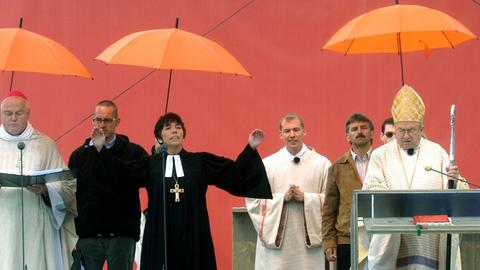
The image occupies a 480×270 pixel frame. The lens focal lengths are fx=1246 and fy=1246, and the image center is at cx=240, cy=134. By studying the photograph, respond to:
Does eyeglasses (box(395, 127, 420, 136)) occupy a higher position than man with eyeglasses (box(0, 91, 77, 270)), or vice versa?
eyeglasses (box(395, 127, 420, 136))

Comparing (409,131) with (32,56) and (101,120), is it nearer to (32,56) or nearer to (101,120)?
(101,120)

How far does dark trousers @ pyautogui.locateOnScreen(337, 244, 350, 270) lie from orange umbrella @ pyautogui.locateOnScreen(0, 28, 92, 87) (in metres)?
2.20

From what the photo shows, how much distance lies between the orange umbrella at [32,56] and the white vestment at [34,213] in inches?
20.4

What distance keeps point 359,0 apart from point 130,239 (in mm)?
3159

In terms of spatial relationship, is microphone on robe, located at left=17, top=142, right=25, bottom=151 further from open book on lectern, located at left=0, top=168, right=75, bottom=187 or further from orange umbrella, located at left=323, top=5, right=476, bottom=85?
orange umbrella, located at left=323, top=5, right=476, bottom=85

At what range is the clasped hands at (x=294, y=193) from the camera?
9188 mm

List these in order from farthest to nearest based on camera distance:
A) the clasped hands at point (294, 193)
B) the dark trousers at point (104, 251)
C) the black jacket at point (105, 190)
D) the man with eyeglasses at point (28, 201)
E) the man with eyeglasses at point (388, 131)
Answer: the man with eyeglasses at point (388, 131), the clasped hands at point (294, 193), the dark trousers at point (104, 251), the black jacket at point (105, 190), the man with eyeglasses at point (28, 201)

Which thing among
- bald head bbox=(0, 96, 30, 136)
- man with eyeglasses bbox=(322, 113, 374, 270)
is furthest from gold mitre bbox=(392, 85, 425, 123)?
bald head bbox=(0, 96, 30, 136)

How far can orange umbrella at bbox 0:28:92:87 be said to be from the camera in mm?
8516

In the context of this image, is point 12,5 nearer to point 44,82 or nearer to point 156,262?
point 44,82

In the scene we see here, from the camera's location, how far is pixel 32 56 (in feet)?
28.2

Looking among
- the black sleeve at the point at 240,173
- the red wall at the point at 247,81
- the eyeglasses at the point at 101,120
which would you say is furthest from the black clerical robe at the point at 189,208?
the red wall at the point at 247,81

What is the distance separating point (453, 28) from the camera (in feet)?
27.5

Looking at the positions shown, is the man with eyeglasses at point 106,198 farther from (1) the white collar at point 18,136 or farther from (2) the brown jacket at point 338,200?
(2) the brown jacket at point 338,200
